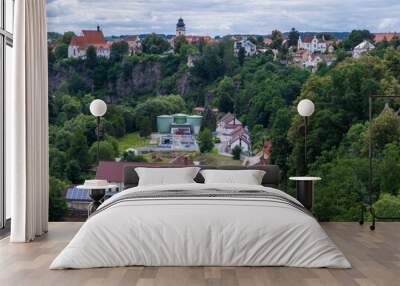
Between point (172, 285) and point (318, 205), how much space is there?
17.6 ft

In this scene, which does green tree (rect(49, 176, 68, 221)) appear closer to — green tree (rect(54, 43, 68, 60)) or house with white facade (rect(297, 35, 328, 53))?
green tree (rect(54, 43, 68, 60))

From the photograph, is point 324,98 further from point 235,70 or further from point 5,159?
point 5,159

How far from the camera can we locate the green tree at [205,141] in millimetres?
9727

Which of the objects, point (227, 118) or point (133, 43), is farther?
point (133, 43)

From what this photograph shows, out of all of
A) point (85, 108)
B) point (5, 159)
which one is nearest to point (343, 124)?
point (85, 108)

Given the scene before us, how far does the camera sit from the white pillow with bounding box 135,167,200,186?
24.8 feet

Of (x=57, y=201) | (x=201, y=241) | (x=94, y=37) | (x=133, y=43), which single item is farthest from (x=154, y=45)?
(x=201, y=241)

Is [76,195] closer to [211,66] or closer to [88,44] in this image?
[88,44]

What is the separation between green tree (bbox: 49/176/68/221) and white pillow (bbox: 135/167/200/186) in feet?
8.25

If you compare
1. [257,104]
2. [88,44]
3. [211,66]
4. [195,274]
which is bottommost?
[195,274]

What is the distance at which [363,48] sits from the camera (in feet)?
32.6

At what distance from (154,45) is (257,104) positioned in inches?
65.7

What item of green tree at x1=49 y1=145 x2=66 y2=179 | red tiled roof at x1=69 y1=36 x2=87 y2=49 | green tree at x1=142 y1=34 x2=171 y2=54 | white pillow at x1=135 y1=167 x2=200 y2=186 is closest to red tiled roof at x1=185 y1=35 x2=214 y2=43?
green tree at x1=142 y1=34 x2=171 y2=54

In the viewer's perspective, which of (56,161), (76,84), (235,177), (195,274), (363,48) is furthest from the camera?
(76,84)
